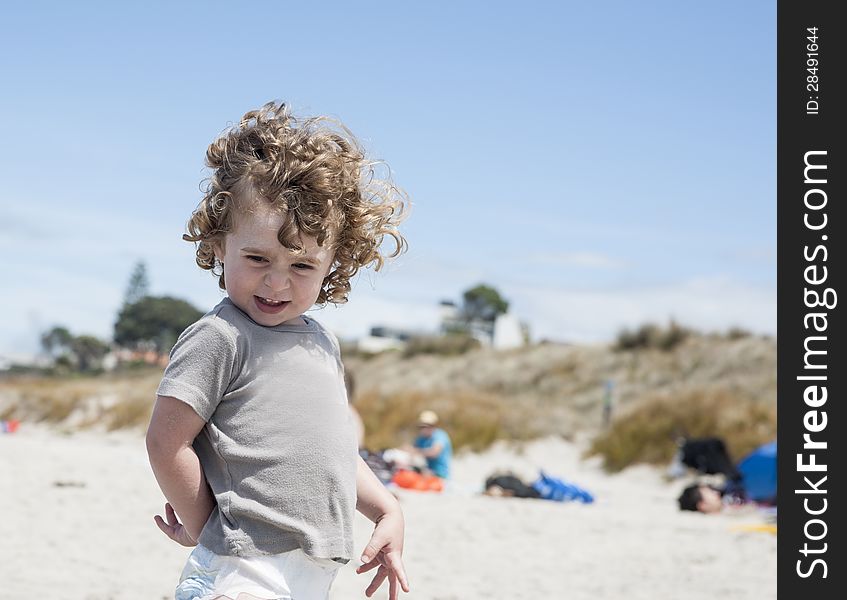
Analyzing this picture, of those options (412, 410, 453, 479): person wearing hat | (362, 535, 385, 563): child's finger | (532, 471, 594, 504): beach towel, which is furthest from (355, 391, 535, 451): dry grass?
(362, 535, 385, 563): child's finger

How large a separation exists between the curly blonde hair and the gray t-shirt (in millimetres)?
220

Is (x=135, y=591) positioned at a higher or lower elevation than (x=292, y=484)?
lower

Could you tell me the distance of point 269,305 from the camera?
2469mm

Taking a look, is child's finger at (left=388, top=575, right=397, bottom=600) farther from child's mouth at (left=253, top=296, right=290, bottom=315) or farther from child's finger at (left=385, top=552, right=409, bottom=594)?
child's mouth at (left=253, top=296, right=290, bottom=315)

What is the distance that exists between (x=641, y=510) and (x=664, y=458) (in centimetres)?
405

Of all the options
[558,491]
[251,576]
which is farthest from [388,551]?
[558,491]

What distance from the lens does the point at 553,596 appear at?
650cm

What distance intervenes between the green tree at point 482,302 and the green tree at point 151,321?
21946 millimetres

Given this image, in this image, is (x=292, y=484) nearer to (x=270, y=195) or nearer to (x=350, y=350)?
(x=270, y=195)

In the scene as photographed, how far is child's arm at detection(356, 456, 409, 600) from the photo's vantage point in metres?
2.59

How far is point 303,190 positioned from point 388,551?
2.94 ft

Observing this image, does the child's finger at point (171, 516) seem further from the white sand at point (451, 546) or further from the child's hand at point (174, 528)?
the white sand at point (451, 546)

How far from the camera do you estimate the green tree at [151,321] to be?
64312mm
